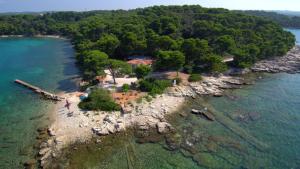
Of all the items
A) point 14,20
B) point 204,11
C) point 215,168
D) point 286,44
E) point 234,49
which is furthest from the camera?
point 14,20

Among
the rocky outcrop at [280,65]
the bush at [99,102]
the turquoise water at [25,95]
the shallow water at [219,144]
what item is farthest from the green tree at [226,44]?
the turquoise water at [25,95]

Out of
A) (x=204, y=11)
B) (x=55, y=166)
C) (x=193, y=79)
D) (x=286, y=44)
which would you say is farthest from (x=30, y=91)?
(x=204, y=11)

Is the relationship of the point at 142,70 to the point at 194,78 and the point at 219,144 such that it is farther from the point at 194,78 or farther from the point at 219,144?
the point at 219,144

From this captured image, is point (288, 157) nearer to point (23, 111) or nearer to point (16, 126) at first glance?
point (16, 126)

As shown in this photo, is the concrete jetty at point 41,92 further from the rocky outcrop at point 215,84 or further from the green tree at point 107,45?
the rocky outcrop at point 215,84

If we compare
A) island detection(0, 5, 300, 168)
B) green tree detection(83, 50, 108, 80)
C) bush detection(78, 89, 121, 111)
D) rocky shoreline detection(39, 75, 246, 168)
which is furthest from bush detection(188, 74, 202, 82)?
bush detection(78, 89, 121, 111)
